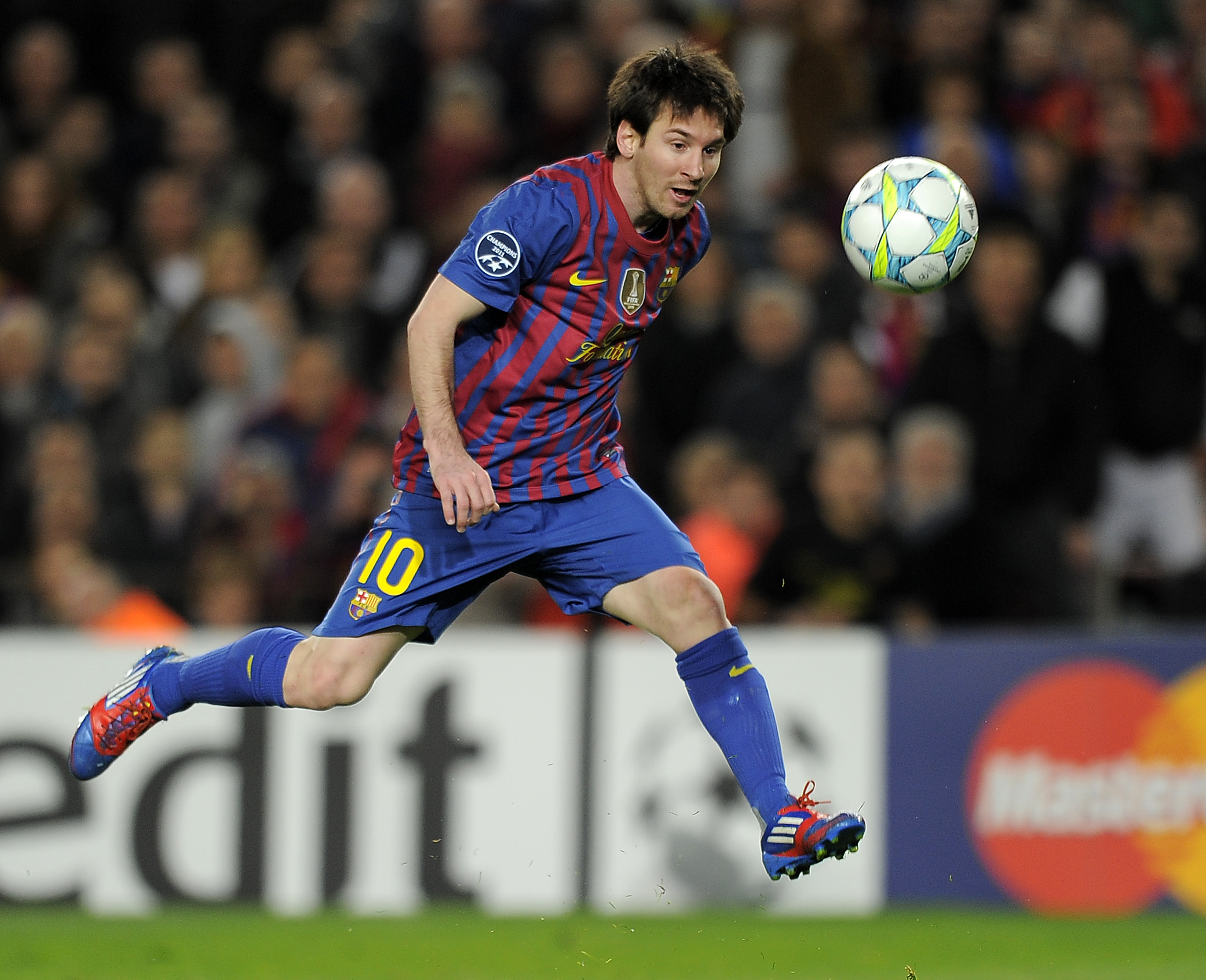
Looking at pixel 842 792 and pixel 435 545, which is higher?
pixel 435 545

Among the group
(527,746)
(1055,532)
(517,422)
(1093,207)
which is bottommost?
(527,746)

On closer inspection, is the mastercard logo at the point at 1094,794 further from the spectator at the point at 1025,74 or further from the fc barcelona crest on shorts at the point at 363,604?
the fc barcelona crest on shorts at the point at 363,604

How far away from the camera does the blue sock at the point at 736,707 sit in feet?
17.4

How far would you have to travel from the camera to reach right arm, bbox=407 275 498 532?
5023mm

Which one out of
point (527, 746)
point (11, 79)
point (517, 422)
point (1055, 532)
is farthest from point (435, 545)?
point (11, 79)

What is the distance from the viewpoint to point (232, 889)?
8.20m

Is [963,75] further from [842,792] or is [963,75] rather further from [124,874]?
[124,874]

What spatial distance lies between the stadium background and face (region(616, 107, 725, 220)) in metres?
3.16

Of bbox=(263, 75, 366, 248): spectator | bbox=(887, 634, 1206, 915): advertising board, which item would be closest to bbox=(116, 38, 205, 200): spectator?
bbox=(263, 75, 366, 248): spectator

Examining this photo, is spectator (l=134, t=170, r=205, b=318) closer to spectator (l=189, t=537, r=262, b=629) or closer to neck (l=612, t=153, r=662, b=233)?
spectator (l=189, t=537, r=262, b=629)

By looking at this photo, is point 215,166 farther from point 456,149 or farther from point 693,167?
point 693,167

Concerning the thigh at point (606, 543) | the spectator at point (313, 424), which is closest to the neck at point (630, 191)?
the thigh at point (606, 543)

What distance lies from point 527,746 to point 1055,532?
2607 mm

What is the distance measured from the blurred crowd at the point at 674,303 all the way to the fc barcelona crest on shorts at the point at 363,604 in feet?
10.9
